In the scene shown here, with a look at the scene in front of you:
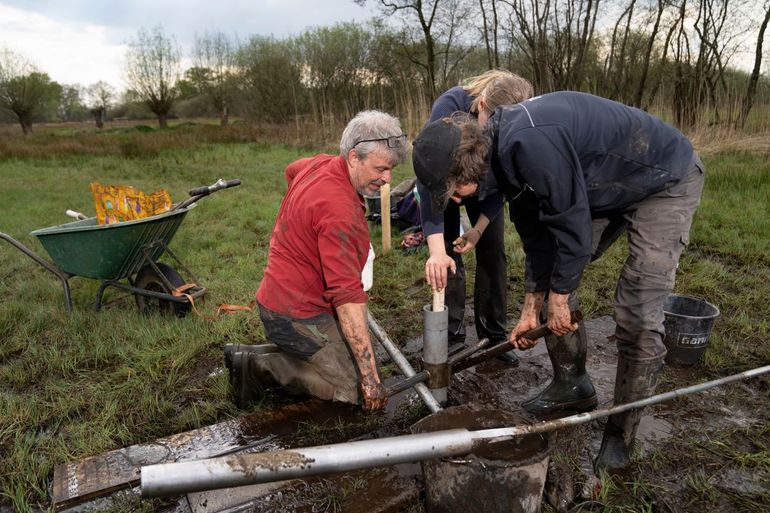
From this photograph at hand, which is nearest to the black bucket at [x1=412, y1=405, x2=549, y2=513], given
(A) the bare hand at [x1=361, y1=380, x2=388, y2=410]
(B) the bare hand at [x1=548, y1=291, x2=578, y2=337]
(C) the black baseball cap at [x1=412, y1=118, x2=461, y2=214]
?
(A) the bare hand at [x1=361, y1=380, x2=388, y2=410]

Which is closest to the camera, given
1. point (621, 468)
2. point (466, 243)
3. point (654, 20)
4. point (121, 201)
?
point (621, 468)

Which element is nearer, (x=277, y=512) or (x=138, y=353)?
(x=277, y=512)

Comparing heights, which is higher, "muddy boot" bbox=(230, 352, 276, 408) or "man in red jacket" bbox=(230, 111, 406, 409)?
"man in red jacket" bbox=(230, 111, 406, 409)

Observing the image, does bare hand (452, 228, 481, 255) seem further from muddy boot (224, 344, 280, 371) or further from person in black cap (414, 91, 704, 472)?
muddy boot (224, 344, 280, 371)

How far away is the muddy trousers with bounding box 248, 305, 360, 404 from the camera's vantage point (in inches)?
106

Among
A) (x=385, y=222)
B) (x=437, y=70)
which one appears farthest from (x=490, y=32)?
(x=385, y=222)

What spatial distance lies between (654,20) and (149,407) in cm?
1573

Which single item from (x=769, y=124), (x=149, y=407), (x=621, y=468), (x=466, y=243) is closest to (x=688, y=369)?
(x=621, y=468)

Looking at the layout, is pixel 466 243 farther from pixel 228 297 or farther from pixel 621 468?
pixel 228 297

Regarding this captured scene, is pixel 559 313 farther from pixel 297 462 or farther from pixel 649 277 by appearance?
pixel 297 462

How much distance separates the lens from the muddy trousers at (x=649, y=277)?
2.27m

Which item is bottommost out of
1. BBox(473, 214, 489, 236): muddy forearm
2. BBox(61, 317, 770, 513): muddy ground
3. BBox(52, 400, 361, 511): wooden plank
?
BBox(61, 317, 770, 513): muddy ground

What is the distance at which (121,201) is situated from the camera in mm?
4422

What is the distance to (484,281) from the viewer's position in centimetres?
353
